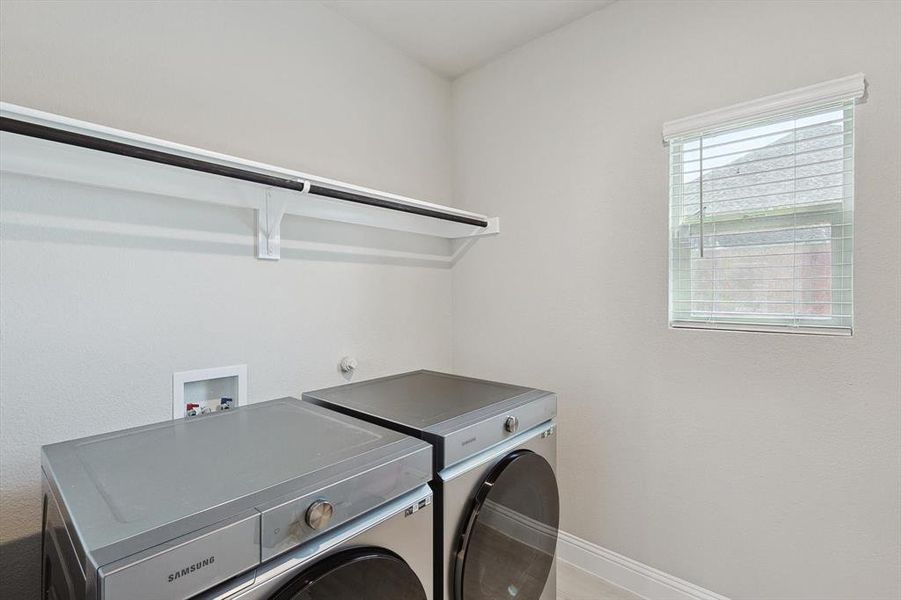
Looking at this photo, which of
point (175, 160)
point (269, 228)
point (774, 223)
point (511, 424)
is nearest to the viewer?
point (175, 160)

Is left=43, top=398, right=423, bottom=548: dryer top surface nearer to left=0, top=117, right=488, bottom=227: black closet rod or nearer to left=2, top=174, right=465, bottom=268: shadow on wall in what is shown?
left=2, top=174, right=465, bottom=268: shadow on wall

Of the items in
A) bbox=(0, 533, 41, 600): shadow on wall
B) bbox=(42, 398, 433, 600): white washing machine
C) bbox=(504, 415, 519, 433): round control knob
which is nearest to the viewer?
bbox=(42, 398, 433, 600): white washing machine

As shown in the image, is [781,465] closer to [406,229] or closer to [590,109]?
[590,109]

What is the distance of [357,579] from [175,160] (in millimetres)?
1102

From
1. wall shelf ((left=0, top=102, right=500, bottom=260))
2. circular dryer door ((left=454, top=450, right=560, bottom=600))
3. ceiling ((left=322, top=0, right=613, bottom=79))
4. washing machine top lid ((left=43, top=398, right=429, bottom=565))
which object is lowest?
circular dryer door ((left=454, top=450, right=560, bottom=600))

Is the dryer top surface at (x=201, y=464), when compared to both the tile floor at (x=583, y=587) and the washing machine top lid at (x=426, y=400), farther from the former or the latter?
the tile floor at (x=583, y=587)

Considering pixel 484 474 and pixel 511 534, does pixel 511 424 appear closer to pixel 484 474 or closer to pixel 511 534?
pixel 484 474

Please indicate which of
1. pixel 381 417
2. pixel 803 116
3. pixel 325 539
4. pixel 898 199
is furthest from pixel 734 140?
pixel 325 539

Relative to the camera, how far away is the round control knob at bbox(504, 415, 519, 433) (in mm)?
1367

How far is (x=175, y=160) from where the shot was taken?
1.10 metres

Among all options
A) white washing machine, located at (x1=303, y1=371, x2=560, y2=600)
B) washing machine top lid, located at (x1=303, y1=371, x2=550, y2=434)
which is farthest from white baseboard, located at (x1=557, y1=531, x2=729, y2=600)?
washing machine top lid, located at (x1=303, y1=371, x2=550, y2=434)

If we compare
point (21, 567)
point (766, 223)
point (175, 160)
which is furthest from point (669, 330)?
point (21, 567)

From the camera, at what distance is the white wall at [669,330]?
1.31 m

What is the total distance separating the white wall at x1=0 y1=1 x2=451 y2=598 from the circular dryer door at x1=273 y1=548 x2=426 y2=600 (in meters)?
0.88
